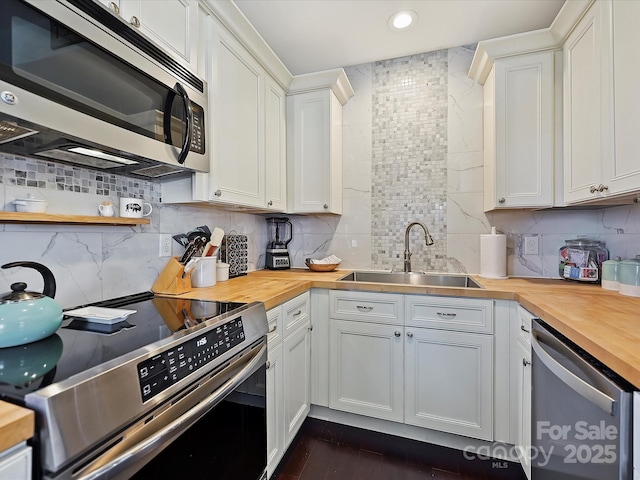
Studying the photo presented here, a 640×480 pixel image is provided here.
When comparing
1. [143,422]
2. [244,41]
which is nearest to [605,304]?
[143,422]

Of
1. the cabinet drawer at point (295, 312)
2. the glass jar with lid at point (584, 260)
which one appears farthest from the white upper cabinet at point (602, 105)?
the cabinet drawer at point (295, 312)

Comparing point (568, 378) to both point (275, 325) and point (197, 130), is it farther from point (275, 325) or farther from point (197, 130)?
point (197, 130)

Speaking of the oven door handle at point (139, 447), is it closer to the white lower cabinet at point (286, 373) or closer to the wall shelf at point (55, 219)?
the white lower cabinet at point (286, 373)

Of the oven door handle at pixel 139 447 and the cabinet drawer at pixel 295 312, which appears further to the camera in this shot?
the cabinet drawer at pixel 295 312

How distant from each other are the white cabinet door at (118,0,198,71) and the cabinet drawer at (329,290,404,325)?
56.2 inches

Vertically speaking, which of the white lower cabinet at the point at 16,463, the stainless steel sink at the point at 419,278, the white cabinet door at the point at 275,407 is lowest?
the white cabinet door at the point at 275,407

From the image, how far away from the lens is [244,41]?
5.52 feet

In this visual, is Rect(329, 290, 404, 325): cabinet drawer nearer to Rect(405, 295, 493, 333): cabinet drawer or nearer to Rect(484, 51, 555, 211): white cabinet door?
Rect(405, 295, 493, 333): cabinet drawer

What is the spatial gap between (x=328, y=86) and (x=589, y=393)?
2207 mm

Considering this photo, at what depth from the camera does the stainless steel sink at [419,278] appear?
210 cm

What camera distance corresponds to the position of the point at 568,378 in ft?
2.99

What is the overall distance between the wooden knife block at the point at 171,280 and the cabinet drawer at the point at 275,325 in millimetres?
466

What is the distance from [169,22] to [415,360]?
2.01 metres

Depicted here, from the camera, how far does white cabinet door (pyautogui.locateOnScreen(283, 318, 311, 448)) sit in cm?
155
